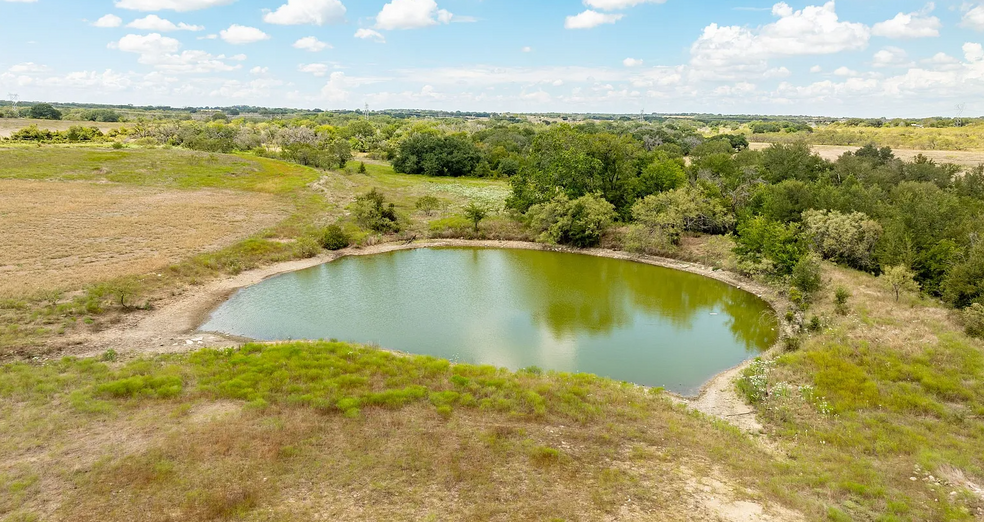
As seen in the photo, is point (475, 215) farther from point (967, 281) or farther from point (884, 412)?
point (884, 412)

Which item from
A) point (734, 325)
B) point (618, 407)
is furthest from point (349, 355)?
point (734, 325)

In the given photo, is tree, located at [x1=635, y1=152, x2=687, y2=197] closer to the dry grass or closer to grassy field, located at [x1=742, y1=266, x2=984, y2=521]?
grassy field, located at [x1=742, y1=266, x2=984, y2=521]

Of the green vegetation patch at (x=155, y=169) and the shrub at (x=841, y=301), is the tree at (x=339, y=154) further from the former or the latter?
the shrub at (x=841, y=301)

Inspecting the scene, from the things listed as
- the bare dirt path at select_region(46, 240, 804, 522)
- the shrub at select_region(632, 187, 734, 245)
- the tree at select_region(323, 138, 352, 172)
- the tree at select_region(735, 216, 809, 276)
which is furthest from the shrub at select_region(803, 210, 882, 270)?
the tree at select_region(323, 138, 352, 172)

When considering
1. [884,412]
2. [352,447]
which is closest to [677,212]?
[884,412]

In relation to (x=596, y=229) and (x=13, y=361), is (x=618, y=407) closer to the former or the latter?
(x=13, y=361)

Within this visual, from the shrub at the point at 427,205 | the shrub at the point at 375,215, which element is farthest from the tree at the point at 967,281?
the shrub at the point at 427,205
